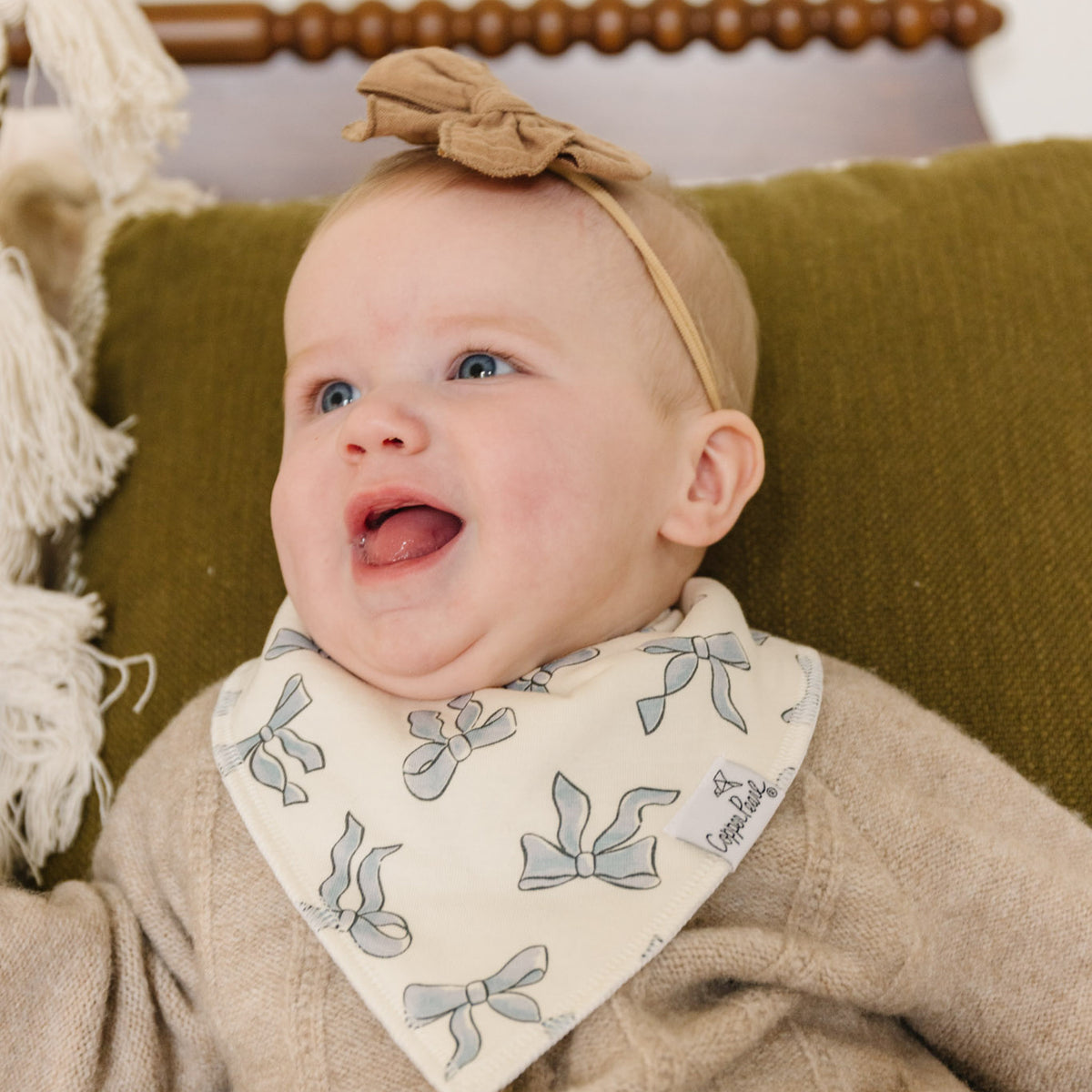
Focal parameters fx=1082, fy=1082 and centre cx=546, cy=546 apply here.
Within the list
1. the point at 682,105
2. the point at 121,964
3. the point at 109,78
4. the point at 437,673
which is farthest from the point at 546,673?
the point at 682,105

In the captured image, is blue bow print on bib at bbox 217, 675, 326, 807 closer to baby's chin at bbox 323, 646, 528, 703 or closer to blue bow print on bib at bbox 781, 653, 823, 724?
baby's chin at bbox 323, 646, 528, 703

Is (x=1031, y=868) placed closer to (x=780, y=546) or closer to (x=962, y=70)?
(x=780, y=546)

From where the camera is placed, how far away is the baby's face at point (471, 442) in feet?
2.74

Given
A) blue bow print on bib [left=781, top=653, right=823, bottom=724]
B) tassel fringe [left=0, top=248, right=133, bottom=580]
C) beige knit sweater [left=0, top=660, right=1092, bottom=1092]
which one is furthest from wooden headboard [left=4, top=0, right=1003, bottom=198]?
beige knit sweater [left=0, top=660, right=1092, bottom=1092]

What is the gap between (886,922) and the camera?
821 millimetres

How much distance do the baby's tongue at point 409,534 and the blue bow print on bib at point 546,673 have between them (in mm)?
136

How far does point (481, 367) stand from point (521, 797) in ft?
1.14

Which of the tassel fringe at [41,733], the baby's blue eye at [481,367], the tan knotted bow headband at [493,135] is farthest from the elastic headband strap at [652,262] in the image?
the tassel fringe at [41,733]

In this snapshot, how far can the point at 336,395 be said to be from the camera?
95 centimetres

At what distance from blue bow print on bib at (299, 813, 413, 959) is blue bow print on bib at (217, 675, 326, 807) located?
0.20ft

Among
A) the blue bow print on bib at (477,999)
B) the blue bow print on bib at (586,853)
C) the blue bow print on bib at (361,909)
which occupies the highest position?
the blue bow print on bib at (586,853)

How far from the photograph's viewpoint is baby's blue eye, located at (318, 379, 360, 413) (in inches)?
37.0

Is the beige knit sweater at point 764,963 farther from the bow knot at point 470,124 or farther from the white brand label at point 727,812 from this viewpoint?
the bow knot at point 470,124

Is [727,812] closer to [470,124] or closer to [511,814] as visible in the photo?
[511,814]
